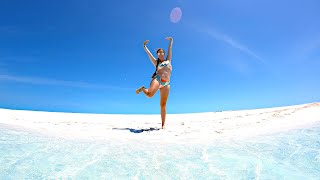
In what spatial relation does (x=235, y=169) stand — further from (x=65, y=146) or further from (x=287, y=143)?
(x=65, y=146)

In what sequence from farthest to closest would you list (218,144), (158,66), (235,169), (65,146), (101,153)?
(158,66), (218,144), (65,146), (101,153), (235,169)

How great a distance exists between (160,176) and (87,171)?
2.62 ft

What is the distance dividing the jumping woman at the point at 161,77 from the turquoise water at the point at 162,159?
239cm

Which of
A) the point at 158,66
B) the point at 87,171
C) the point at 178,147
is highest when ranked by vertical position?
the point at 158,66

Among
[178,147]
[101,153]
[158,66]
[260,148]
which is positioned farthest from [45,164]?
[158,66]

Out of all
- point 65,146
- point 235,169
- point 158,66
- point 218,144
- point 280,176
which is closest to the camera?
point 280,176

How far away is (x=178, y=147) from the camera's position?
4.10 m

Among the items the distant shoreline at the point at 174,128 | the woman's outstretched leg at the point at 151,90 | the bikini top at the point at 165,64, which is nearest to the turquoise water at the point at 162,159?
the distant shoreline at the point at 174,128

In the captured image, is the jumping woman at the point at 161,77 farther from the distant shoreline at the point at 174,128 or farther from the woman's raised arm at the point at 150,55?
the distant shoreline at the point at 174,128

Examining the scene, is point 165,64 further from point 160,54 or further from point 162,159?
point 162,159

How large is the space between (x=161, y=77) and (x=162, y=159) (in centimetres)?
366

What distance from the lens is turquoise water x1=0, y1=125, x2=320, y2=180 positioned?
2.76 m

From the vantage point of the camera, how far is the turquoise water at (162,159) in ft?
9.07

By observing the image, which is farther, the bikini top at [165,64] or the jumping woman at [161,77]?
the bikini top at [165,64]
